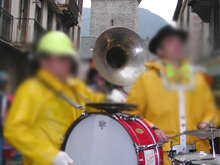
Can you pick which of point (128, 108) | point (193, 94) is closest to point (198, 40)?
point (193, 94)

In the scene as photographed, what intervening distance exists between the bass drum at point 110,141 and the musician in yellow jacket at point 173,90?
0.97 meters

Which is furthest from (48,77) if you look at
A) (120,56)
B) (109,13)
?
(109,13)

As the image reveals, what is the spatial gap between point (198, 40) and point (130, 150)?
1.57 meters

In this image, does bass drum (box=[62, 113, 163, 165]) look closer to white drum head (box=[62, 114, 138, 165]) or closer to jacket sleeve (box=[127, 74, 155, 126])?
white drum head (box=[62, 114, 138, 165])

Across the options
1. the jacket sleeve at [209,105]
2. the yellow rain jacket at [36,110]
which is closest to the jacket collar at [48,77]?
the yellow rain jacket at [36,110]

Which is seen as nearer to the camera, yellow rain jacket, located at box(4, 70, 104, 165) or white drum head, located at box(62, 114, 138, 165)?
yellow rain jacket, located at box(4, 70, 104, 165)

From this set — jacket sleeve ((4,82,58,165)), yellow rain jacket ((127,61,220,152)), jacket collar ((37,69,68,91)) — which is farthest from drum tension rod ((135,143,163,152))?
jacket collar ((37,69,68,91))

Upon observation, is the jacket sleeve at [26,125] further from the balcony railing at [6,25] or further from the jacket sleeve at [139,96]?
the balcony railing at [6,25]

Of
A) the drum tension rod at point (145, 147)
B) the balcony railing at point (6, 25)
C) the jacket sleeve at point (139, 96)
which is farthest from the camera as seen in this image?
the drum tension rod at point (145, 147)

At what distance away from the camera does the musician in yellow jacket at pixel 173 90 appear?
98cm

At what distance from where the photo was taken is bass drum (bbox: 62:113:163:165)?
2.09m

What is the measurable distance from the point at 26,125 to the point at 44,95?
0.41ft

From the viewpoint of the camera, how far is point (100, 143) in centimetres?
221

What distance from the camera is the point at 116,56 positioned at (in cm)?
179
